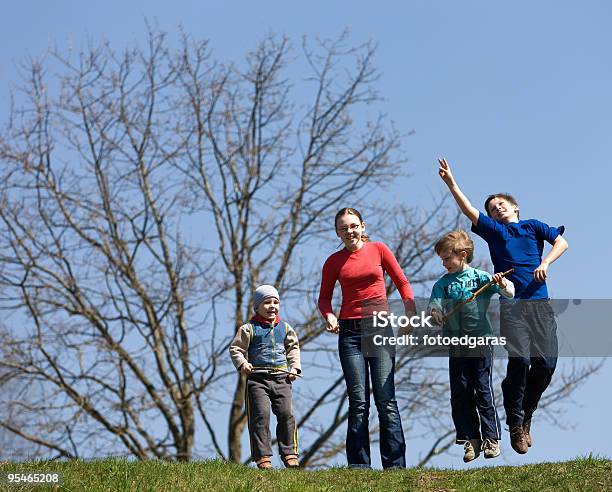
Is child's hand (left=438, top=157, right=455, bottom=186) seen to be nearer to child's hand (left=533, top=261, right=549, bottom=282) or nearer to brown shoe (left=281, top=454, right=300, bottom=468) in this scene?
child's hand (left=533, top=261, right=549, bottom=282)

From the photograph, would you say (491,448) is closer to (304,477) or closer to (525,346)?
(525,346)

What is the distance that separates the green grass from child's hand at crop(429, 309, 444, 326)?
118 centimetres

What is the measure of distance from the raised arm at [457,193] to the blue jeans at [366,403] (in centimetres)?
120

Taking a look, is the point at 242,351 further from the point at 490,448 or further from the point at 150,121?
the point at 150,121

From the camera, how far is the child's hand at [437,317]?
792 cm

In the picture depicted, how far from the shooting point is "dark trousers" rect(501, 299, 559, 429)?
7.90m

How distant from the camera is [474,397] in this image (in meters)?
7.91

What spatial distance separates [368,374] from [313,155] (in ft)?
34.2

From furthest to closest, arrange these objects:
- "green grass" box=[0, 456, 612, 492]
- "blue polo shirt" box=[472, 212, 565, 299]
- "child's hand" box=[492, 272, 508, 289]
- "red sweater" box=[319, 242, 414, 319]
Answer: "red sweater" box=[319, 242, 414, 319], "blue polo shirt" box=[472, 212, 565, 299], "child's hand" box=[492, 272, 508, 289], "green grass" box=[0, 456, 612, 492]

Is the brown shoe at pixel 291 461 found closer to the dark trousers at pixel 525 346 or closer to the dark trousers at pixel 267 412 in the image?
the dark trousers at pixel 267 412

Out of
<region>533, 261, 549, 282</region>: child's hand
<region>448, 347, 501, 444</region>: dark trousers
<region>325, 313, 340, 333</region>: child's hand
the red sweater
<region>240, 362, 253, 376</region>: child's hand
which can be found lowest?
<region>448, 347, 501, 444</region>: dark trousers

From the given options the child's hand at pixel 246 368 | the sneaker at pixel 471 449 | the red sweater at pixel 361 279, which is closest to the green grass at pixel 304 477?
the sneaker at pixel 471 449

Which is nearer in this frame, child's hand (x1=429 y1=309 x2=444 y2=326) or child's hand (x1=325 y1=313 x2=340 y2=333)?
child's hand (x1=429 y1=309 x2=444 y2=326)

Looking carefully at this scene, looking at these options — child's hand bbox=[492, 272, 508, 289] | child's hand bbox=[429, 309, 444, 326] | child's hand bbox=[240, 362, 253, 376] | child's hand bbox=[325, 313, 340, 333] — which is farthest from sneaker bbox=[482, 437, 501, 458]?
child's hand bbox=[240, 362, 253, 376]
